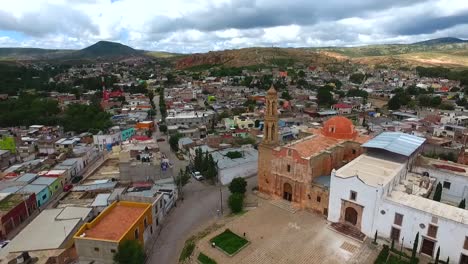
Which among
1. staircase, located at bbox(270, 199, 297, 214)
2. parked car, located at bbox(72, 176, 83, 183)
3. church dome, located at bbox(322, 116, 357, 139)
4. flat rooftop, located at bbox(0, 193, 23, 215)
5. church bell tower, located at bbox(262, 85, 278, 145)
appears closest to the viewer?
flat rooftop, located at bbox(0, 193, 23, 215)

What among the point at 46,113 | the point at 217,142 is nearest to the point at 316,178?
the point at 217,142

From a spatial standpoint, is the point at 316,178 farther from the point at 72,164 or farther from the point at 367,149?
the point at 72,164

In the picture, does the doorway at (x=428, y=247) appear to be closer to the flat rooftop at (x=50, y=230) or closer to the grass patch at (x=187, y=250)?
the grass patch at (x=187, y=250)

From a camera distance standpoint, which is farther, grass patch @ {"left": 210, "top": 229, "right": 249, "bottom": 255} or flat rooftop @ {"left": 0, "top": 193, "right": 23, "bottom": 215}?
flat rooftop @ {"left": 0, "top": 193, "right": 23, "bottom": 215}

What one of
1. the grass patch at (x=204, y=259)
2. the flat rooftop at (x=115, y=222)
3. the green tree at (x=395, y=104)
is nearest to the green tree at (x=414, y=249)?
the grass patch at (x=204, y=259)

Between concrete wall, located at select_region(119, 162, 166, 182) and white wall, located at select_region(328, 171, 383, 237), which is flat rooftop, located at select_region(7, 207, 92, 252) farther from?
white wall, located at select_region(328, 171, 383, 237)

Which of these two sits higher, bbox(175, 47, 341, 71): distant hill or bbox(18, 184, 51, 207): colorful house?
bbox(175, 47, 341, 71): distant hill

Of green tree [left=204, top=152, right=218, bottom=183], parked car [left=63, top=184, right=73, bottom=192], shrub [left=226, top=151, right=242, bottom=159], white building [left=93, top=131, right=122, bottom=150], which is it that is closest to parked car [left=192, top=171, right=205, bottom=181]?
green tree [left=204, top=152, right=218, bottom=183]
